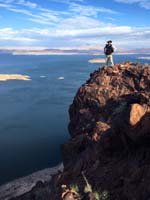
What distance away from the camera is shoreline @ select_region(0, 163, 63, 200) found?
3203cm

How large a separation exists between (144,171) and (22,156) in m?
28.8

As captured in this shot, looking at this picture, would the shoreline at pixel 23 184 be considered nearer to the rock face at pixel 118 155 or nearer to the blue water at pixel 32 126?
the blue water at pixel 32 126

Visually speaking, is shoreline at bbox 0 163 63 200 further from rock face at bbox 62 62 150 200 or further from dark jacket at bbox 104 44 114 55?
A: dark jacket at bbox 104 44 114 55

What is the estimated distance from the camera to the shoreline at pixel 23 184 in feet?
105

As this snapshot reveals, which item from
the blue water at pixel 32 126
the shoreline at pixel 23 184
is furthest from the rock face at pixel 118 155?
the blue water at pixel 32 126

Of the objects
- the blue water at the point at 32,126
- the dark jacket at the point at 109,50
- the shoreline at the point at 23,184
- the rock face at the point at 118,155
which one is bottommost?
the shoreline at the point at 23,184

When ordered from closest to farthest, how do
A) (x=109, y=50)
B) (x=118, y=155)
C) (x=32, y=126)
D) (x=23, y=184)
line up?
1. (x=118, y=155)
2. (x=23, y=184)
3. (x=109, y=50)
4. (x=32, y=126)

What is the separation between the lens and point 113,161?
18.5 meters

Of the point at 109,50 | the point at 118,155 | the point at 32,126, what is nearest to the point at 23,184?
the point at 109,50

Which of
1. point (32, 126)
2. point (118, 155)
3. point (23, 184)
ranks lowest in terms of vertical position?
point (23, 184)

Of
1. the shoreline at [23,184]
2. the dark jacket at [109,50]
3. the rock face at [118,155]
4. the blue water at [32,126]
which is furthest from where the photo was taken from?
the blue water at [32,126]

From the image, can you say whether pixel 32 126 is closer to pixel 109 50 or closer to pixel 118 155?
pixel 109 50

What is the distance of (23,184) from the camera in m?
34.8

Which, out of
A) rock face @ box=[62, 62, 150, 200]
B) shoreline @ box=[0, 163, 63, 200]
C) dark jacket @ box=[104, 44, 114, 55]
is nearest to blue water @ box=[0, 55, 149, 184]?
shoreline @ box=[0, 163, 63, 200]
